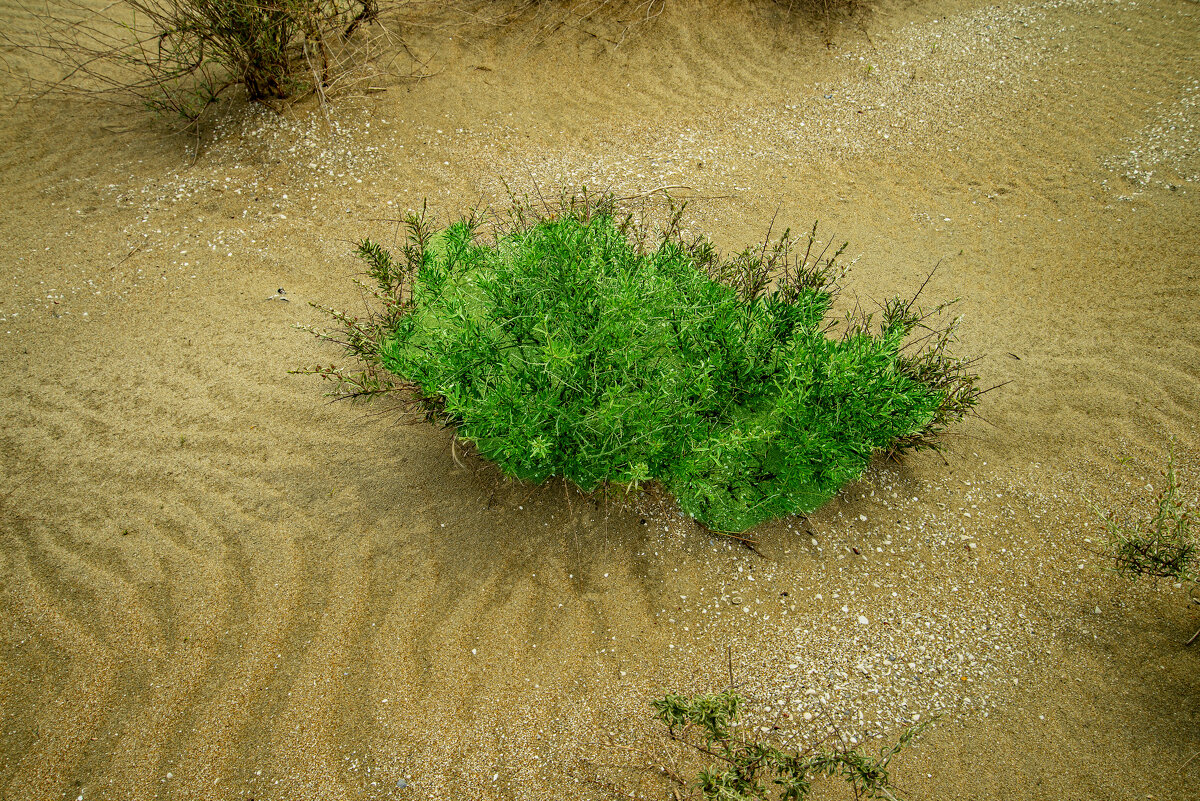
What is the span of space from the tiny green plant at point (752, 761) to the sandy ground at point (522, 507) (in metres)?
0.12

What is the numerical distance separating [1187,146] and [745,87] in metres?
3.67

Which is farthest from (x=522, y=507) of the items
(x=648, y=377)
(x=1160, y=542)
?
(x=1160, y=542)

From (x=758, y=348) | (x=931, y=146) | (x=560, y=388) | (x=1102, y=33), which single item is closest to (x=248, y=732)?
(x=560, y=388)

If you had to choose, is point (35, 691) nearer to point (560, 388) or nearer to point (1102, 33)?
point (560, 388)

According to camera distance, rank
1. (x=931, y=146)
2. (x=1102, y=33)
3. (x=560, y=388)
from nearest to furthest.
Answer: (x=560, y=388) < (x=931, y=146) < (x=1102, y=33)

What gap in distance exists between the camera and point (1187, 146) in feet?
16.8

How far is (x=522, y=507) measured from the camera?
10.3 ft

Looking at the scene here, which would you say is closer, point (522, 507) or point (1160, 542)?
point (1160, 542)

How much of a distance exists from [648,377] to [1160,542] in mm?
2333

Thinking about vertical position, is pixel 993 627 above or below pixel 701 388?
below

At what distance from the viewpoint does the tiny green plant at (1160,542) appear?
8.82ft

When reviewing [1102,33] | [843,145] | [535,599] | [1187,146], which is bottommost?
[535,599]

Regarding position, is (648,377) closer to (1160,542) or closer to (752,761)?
(752,761)

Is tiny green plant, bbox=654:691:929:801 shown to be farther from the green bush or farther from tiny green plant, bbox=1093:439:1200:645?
tiny green plant, bbox=1093:439:1200:645
